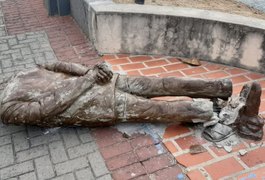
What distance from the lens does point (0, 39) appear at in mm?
5227

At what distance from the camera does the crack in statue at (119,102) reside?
3.01m

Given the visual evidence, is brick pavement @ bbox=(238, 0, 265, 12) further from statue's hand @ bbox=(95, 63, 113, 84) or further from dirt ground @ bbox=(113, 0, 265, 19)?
statue's hand @ bbox=(95, 63, 113, 84)

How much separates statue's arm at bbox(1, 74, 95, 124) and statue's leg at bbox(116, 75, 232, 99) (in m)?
0.44

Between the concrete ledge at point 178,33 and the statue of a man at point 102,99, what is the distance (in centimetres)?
132

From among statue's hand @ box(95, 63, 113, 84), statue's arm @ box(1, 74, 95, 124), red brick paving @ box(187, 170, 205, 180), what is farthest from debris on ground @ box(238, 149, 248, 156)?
statue's arm @ box(1, 74, 95, 124)

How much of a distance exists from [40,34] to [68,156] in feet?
10.1

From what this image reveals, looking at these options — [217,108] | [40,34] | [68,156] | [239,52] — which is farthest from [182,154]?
[40,34]

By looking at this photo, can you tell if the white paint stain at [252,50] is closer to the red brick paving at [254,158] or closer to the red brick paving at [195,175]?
the red brick paving at [254,158]

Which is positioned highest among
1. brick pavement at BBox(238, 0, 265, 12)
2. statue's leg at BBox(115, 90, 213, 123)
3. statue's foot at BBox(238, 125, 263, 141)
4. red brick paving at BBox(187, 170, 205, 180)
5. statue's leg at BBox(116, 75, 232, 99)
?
brick pavement at BBox(238, 0, 265, 12)

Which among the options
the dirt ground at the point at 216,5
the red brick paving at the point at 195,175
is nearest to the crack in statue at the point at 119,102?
the red brick paving at the point at 195,175

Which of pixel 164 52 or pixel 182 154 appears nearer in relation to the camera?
pixel 182 154

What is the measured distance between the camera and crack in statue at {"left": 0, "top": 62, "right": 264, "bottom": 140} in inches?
118

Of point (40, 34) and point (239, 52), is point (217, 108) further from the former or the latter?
point (40, 34)

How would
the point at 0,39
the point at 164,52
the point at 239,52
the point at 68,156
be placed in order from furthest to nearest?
the point at 0,39
the point at 164,52
the point at 239,52
the point at 68,156
